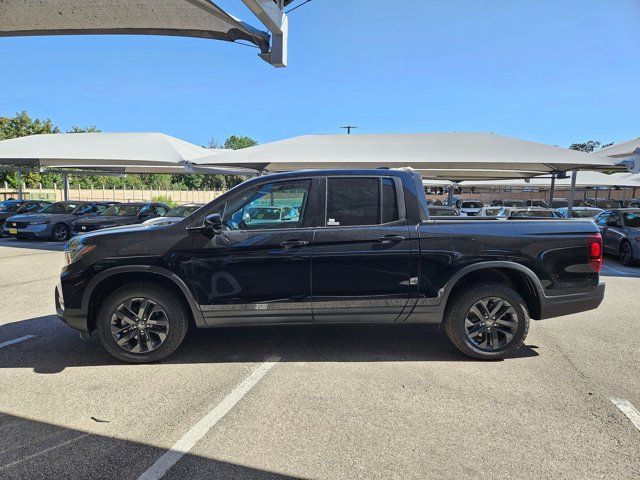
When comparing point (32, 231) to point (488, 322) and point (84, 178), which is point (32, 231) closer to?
point (488, 322)

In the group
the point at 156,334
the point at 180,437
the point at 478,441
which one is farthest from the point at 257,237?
the point at 478,441

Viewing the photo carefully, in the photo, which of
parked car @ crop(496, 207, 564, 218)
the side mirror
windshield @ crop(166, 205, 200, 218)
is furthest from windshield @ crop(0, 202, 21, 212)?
parked car @ crop(496, 207, 564, 218)

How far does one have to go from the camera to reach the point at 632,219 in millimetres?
11578

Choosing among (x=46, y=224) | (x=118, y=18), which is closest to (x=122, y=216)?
(x=46, y=224)

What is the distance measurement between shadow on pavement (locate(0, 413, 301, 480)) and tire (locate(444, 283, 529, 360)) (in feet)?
8.18

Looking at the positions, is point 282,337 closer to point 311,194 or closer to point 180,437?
point 311,194

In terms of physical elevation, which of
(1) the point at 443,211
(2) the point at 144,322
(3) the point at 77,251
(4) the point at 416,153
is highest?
(4) the point at 416,153

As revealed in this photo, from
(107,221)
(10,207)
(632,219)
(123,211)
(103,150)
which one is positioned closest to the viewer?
(632,219)

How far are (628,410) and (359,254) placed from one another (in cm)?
254

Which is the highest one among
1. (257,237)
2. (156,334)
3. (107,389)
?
(257,237)

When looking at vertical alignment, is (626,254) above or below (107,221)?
below

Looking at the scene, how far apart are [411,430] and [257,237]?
2194 millimetres

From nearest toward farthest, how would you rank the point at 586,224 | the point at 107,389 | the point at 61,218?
the point at 107,389
the point at 586,224
the point at 61,218

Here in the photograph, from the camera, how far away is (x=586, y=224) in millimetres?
4441
